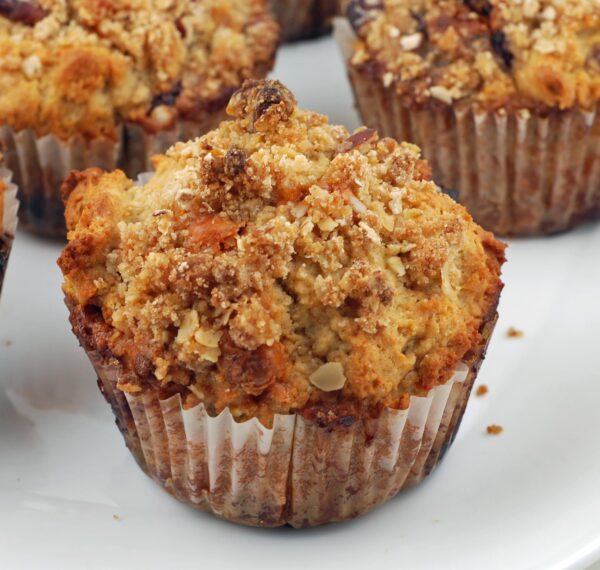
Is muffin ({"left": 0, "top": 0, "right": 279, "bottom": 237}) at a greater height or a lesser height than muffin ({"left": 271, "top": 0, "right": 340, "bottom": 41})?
greater

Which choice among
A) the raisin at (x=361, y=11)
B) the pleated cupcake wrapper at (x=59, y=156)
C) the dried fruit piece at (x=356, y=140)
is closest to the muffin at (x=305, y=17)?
the raisin at (x=361, y=11)

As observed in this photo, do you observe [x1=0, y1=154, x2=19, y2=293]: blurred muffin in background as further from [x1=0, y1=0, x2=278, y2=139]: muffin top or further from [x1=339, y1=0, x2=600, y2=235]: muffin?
[x1=339, y1=0, x2=600, y2=235]: muffin

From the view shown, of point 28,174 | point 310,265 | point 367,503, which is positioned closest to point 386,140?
point 310,265

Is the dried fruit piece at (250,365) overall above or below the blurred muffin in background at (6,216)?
above

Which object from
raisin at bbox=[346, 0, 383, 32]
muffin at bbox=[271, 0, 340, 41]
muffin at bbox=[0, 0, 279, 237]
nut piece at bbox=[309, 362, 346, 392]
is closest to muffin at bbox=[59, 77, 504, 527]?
nut piece at bbox=[309, 362, 346, 392]

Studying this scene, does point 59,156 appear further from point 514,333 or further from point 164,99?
point 514,333

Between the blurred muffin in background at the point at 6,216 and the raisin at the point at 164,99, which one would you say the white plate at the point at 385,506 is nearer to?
the blurred muffin in background at the point at 6,216
